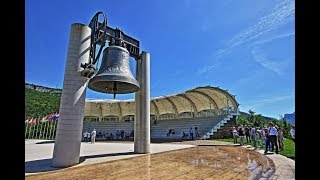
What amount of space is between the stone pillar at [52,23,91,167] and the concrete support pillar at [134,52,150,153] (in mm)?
3462

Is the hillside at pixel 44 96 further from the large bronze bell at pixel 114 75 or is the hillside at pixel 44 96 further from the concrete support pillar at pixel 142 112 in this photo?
the large bronze bell at pixel 114 75

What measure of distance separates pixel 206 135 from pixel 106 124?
19.4m

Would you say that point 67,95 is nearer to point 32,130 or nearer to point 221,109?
point 221,109

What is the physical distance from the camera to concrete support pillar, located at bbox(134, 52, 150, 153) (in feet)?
31.8

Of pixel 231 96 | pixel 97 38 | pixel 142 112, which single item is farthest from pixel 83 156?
pixel 231 96

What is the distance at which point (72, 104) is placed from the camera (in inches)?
257

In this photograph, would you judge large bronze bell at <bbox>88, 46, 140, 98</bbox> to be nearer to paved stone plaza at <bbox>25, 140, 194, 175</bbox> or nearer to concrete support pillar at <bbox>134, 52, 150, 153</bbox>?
paved stone plaza at <bbox>25, 140, 194, 175</bbox>

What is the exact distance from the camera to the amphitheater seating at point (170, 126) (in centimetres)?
2893

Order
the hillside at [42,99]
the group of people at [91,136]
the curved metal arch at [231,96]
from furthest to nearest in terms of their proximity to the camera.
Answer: the hillside at [42,99] < the curved metal arch at [231,96] < the group of people at [91,136]

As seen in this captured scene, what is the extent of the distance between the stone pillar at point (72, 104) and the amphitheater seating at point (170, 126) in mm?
22189

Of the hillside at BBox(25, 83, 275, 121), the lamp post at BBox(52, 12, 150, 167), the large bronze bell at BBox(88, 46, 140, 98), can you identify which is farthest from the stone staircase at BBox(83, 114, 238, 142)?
the hillside at BBox(25, 83, 275, 121)

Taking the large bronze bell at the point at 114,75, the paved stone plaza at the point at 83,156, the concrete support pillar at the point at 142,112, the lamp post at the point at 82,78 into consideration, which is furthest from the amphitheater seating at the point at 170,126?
the lamp post at the point at 82,78

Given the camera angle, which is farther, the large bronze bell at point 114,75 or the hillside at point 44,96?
the hillside at point 44,96
